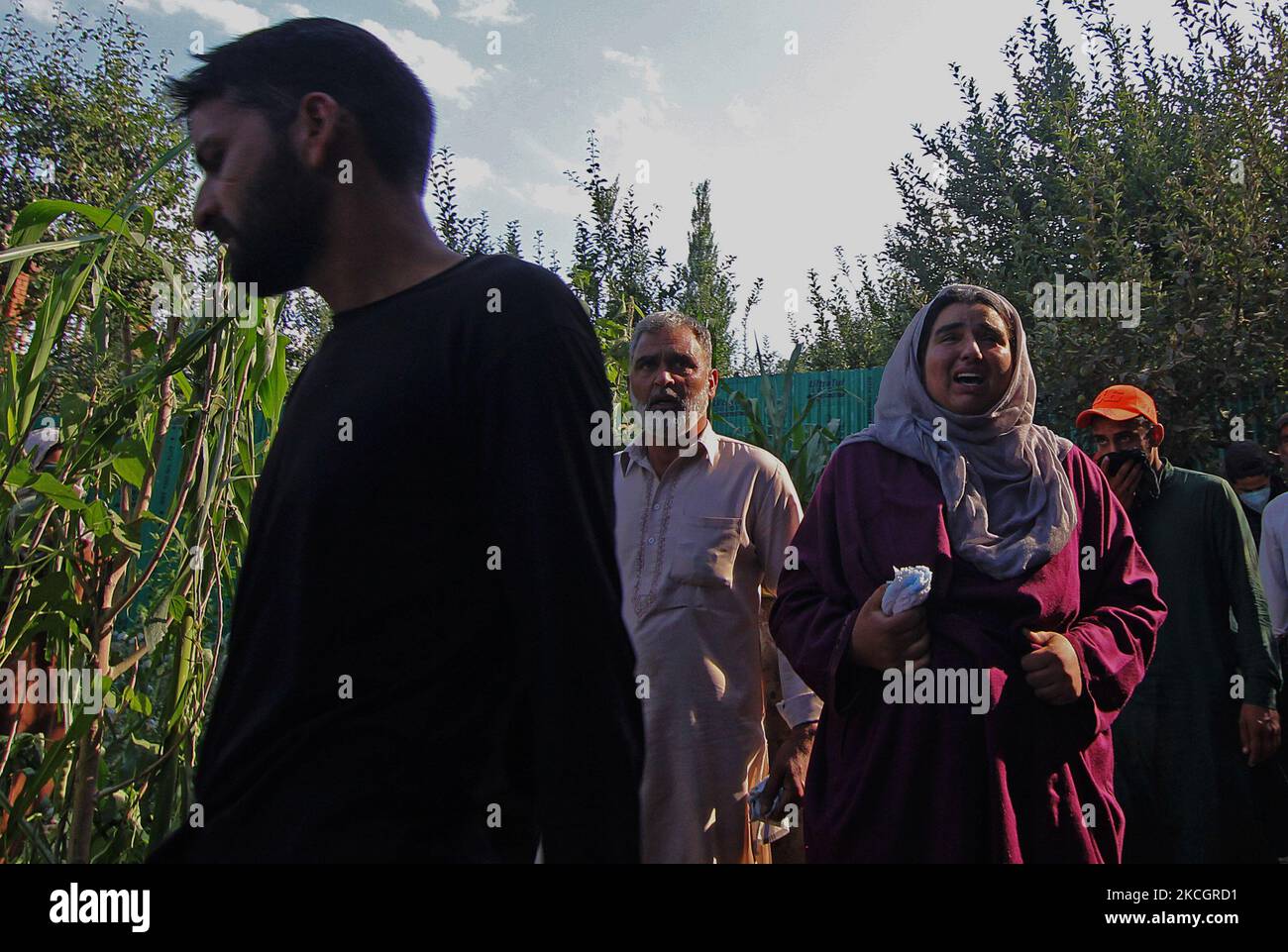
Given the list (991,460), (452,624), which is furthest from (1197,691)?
(452,624)

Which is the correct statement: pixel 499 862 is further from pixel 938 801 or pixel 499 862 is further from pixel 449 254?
pixel 938 801

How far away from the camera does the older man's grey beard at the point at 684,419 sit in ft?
8.96

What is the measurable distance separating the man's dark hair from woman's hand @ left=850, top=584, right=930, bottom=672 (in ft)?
3.75

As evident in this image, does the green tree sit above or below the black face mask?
above

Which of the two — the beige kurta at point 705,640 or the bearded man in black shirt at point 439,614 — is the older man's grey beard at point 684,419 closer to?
the beige kurta at point 705,640

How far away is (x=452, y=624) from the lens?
919mm

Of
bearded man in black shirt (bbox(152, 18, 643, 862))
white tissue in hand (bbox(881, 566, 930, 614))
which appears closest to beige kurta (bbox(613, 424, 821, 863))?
white tissue in hand (bbox(881, 566, 930, 614))

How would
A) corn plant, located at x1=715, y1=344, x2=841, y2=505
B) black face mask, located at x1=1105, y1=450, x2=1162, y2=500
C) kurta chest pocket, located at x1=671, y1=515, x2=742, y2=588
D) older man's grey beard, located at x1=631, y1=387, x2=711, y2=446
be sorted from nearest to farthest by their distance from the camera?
kurta chest pocket, located at x1=671, y1=515, x2=742, y2=588 → older man's grey beard, located at x1=631, y1=387, x2=711, y2=446 → black face mask, located at x1=1105, y1=450, x2=1162, y2=500 → corn plant, located at x1=715, y1=344, x2=841, y2=505

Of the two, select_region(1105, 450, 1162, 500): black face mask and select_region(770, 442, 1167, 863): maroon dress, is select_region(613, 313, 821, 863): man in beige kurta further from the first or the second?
select_region(1105, 450, 1162, 500): black face mask

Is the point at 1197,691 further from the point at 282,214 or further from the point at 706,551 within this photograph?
the point at 282,214

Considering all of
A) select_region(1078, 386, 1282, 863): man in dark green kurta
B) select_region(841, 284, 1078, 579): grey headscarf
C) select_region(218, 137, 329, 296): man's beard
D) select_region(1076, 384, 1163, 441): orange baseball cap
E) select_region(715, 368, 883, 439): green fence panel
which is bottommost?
select_region(1078, 386, 1282, 863): man in dark green kurta

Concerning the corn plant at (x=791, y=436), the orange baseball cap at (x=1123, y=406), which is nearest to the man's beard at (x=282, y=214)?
the corn plant at (x=791, y=436)

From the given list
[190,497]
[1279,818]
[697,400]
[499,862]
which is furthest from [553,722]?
[1279,818]

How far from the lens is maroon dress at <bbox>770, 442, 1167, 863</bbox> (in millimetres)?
1812
